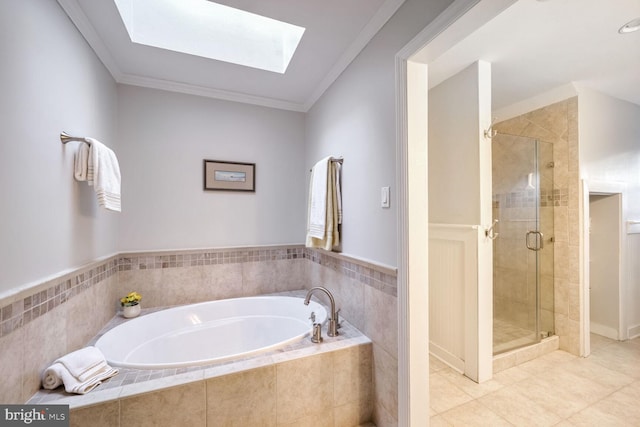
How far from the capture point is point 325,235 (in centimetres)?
199

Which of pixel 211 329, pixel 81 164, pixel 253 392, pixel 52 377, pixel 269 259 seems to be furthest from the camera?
pixel 269 259

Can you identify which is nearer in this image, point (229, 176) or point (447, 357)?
point (447, 357)

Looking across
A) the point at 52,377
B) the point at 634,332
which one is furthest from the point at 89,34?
the point at 634,332

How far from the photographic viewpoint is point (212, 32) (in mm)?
1915

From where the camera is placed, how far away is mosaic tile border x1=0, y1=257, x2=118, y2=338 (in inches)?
40.1

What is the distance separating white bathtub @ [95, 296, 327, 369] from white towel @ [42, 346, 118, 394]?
0.43 m

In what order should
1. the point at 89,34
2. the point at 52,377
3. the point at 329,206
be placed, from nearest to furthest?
1. the point at 52,377
2. the point at 89,34
3. the point at 329,206

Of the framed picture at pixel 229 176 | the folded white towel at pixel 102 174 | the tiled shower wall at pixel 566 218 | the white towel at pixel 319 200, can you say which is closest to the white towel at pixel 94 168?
the folded white towel at pixel 102 174

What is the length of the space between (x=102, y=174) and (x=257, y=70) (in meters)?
1.32

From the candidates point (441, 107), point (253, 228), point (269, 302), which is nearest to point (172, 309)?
point (269, 302)

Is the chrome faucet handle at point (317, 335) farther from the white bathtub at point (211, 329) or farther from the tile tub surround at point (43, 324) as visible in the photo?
the tile tub surround at point (43, 324)

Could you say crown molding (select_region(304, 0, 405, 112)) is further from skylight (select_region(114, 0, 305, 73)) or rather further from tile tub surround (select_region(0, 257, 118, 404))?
tile tub surround (select_region(0, 257, 118, 404))

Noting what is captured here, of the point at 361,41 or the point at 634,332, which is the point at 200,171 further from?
the point at 634,332

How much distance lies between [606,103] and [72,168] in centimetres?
452
